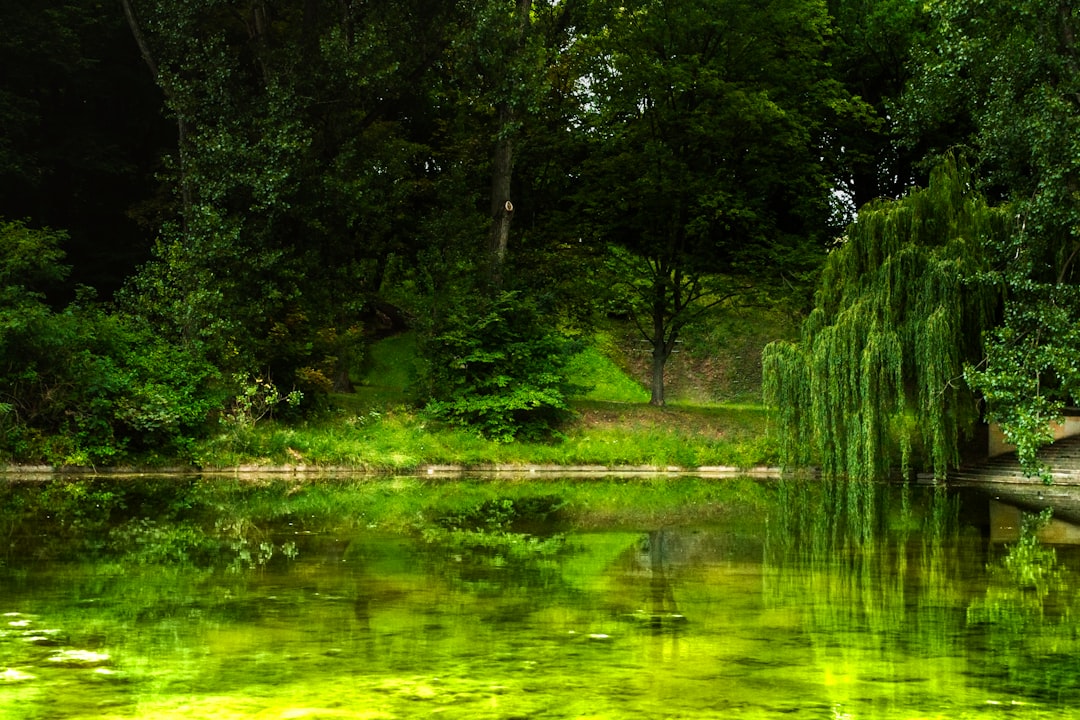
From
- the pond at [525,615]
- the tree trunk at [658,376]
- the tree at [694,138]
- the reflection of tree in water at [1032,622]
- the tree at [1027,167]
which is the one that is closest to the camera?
the pond at [525,615]

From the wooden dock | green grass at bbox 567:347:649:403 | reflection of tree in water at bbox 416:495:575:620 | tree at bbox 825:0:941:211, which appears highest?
tree at bbox 825:0:941:211

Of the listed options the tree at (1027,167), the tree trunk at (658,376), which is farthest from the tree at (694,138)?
the tree at (1027,167)

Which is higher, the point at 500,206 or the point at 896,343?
the point at 500,206

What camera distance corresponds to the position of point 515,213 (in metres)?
33.7

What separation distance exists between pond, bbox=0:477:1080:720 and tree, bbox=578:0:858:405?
15630mm

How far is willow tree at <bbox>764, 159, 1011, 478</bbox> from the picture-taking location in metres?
21.6

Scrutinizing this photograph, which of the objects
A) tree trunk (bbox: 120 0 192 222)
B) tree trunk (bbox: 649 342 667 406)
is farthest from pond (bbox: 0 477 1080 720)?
tree trunk (bbox: 649 342 667 406)

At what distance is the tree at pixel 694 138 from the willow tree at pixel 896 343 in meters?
6.70

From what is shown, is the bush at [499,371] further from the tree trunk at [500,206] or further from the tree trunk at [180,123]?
the tree trunk at [180,123]

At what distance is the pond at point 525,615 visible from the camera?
5688 millimetres

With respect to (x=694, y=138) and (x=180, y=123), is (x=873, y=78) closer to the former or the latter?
(x=694, y=138)

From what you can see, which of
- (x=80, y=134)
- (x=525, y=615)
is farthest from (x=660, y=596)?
(x=80, y=134)

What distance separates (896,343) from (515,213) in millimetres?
14734

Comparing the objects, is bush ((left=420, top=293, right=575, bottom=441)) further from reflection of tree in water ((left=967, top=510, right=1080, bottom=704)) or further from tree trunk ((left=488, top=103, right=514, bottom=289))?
reflection of tree in water ((left=967, top=510, right=1080, bottom=704))
